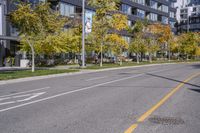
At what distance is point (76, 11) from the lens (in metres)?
59.6

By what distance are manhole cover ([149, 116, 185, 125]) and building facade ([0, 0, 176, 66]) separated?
1266 inches

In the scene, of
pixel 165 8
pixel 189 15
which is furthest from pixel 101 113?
pixel 189 15

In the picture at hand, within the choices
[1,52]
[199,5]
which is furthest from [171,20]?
[1,52]

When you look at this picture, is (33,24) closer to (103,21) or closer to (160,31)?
(103,21)

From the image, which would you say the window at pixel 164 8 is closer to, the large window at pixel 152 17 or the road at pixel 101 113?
the large window at pixel 152 17

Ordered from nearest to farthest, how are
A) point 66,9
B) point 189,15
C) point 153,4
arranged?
point 66,9
point 153,4
point 189,15

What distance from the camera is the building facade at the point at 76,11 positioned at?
41.3 meters

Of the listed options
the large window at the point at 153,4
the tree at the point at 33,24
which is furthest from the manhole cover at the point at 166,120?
the large window at the point at 153,4

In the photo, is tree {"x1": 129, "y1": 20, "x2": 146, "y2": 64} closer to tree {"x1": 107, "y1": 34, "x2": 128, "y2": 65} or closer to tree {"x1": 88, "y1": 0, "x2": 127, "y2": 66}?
tree {"x1": 107, "y1": 34, "x2": 128, "y2": 65}

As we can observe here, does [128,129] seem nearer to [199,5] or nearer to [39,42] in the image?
[39,42]

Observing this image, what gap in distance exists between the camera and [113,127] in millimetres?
7668

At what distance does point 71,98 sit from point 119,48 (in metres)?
36.4

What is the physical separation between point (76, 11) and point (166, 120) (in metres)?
52.6

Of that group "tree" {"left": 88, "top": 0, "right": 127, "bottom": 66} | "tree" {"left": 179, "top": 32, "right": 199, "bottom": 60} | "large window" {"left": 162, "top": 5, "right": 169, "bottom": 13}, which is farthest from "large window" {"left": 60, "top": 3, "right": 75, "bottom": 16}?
"large window" {"left": 162, "top": 5, "right": 169, "bottom": 13}
